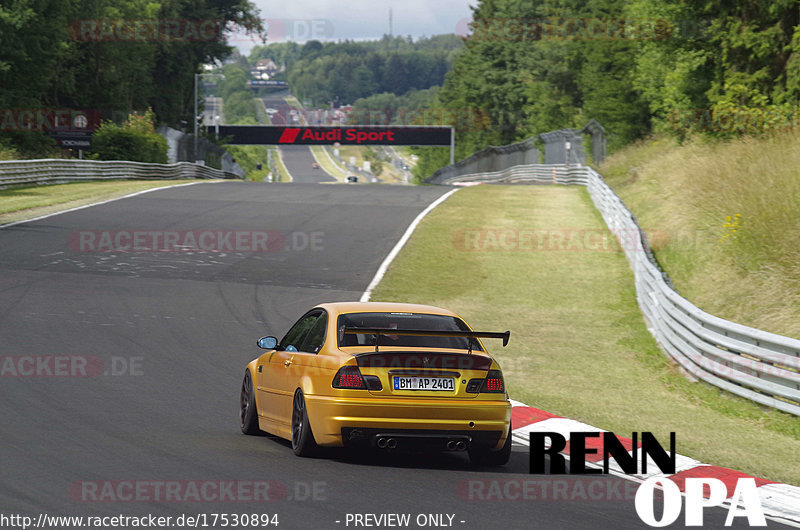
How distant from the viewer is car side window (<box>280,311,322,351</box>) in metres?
9.51

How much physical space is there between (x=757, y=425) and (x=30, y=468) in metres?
7.22

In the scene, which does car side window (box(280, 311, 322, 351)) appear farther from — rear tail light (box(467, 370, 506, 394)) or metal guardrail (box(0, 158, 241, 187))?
metal guardrail (box(0, 158, 241, 187))

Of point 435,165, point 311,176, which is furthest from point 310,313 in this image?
point 311,176

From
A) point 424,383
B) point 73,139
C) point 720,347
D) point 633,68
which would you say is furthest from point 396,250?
point 633,68

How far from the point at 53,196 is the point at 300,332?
2751cm

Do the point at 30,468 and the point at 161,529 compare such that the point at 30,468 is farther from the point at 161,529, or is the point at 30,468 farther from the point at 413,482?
the point at 413,482

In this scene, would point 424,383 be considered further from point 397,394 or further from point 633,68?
point 633,68

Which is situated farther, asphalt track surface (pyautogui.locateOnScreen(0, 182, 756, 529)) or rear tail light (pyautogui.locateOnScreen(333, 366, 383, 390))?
rear tail light (pyautogui.locateOnScreen(333, 366, 383, 390))

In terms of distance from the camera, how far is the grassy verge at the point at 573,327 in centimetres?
1052

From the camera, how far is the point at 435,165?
519 ft

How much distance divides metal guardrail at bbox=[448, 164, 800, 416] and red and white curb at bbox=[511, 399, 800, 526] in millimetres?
2290

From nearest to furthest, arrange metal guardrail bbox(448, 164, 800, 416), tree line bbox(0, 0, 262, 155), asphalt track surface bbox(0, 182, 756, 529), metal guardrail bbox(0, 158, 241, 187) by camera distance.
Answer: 1. asphalt track surface bbox(0, 182, 756, 529)
2. metal guardrail bbox(448, 164, 800, 416)
3. metal guardrail bbox(0, 158, 241, 187)
4. tree line bbox(0, 0, 262, 155)

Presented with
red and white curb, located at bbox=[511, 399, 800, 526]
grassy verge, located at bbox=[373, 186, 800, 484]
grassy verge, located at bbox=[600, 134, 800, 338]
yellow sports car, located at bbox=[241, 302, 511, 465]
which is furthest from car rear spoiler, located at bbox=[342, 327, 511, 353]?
grassy verge, located at bbox=[600, 134, 800, 338]

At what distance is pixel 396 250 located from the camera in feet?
84.4
